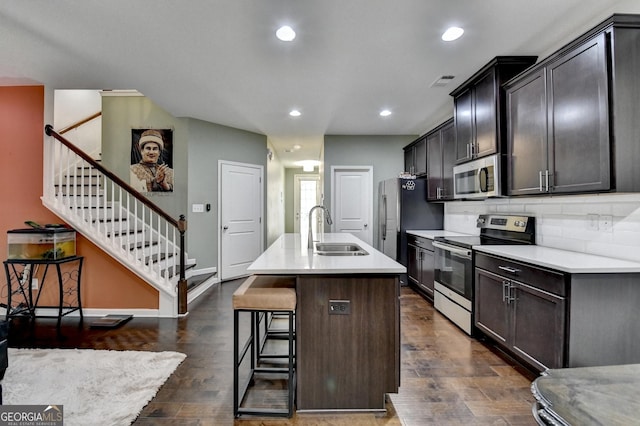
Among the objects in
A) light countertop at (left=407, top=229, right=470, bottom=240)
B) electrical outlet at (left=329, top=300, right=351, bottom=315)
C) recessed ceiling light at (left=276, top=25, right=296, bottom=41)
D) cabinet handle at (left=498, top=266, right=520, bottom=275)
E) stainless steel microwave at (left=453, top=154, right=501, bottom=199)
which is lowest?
electrical outlet at (left=329, top=300, right=351, bottom=315)

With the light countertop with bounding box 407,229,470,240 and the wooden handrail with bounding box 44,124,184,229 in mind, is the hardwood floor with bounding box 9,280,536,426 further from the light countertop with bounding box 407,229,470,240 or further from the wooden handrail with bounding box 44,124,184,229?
the wooden handrail with bounding box 44,124,184,229

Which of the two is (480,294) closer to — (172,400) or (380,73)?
(380,73)

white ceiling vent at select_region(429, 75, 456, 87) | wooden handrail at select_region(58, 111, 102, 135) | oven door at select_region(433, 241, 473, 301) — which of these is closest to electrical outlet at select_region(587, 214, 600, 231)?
oven door at select_region(433, 241, 473, 301)

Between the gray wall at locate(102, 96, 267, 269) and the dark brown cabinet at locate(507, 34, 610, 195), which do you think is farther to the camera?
the gray wall at locate(102, 96, 267, 269)

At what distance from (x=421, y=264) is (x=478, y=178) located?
1.54 metres

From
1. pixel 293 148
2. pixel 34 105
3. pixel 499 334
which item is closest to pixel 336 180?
pixel 293 148

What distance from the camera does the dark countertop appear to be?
481mm

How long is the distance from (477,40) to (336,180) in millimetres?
3592

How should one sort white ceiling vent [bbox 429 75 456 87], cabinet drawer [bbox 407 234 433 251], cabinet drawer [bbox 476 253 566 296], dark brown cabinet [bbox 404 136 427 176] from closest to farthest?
cabinet drawer [bbox 476 253 566 296] < white ceiling vent [bbox 429 75 456 87] < cabinet drawer [bbox 407 234 433 251] < dark brown cabinet [bbox 404 136 427 176]

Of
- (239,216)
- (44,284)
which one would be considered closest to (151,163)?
(239,216)

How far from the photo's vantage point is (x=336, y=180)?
600cm

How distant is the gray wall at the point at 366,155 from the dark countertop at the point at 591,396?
17.7 feet

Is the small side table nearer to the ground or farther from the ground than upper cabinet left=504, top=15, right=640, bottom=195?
nearer to the ground

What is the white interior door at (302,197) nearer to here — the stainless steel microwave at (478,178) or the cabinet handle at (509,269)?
the stainless steel microwave at (478,178)
